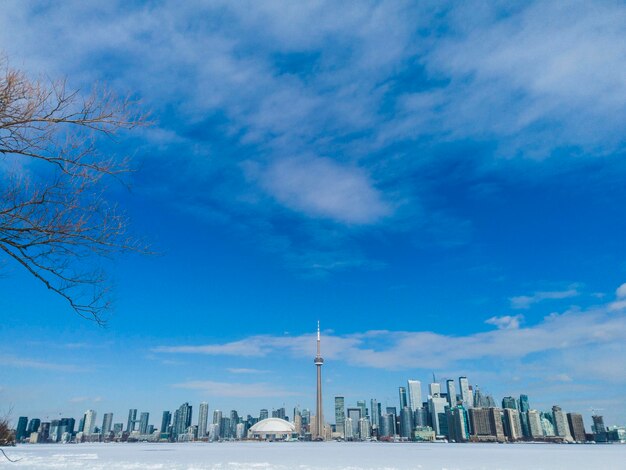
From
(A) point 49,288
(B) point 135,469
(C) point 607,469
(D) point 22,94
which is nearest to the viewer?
(D) point 22,94

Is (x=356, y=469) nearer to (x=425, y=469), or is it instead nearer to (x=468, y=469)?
(x=425, y=469)

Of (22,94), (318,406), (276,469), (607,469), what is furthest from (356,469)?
(318,406)

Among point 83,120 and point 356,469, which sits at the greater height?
Answer: point 83,120

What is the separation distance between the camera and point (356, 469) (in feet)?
99.1

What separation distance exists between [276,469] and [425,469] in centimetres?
1154

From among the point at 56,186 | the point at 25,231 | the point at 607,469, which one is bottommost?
the point at 607,469

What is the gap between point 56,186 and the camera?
6609mm

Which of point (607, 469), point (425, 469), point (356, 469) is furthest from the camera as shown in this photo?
point (607, 469)

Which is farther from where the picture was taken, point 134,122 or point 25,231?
point 134,122

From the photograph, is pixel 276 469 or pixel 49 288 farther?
pixel 276 469

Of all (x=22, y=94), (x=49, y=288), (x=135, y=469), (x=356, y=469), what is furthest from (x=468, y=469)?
(x=22, y=94)

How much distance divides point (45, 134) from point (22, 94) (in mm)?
631

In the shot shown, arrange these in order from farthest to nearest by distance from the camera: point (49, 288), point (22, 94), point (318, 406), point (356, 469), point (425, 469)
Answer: point (318, 406) → point (425, 469) → point (356, 469) → point (49, 288) → point (22, 94)

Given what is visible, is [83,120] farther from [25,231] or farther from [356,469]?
[356,469]
